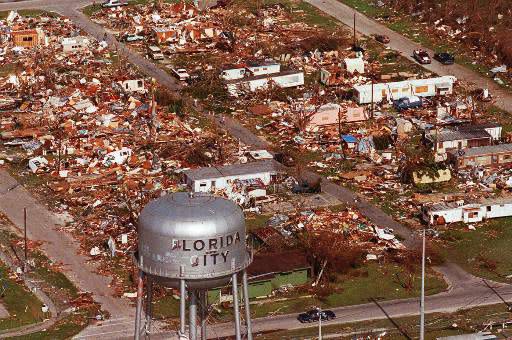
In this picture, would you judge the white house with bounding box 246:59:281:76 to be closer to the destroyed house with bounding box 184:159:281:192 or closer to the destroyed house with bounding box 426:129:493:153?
the destroyed house with bounding box 426:129:493:153

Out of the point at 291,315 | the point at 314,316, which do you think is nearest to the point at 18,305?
the point at 291,315

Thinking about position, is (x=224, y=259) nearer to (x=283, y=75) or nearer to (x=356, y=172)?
(x=356, y=172)

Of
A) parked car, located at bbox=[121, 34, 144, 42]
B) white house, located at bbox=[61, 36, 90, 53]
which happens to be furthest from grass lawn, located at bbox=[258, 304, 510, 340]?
parked car, located at bbox=[121, 34, 144, 42]

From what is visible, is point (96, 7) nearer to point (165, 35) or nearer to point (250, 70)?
point (165, 35)

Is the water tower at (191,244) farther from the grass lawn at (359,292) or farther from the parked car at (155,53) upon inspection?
the parked car at (155,53)

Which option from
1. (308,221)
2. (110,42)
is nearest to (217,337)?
(308,221)

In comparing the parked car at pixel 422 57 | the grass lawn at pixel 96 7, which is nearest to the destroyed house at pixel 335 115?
the parked car at pixel 422 57
